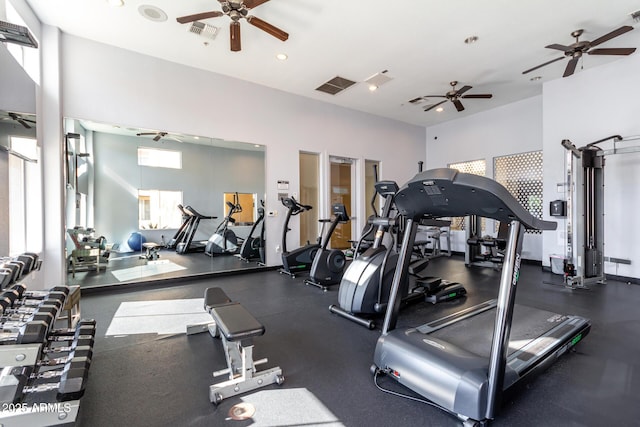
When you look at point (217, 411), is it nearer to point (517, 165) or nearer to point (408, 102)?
point (408, 102)

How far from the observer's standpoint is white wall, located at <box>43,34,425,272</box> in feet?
14.5

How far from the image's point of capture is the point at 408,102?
696 cm

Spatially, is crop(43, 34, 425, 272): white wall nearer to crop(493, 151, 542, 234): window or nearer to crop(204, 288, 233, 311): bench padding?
crop(493, 151, 542, 234): window

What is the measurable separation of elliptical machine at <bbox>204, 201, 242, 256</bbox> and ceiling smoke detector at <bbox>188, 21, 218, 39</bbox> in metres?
2.92

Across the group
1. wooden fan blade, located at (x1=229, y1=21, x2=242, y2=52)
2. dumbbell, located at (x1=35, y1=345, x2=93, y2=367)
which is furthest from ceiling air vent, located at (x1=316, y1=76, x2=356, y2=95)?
dumbbell, located at (x1=35, y1=345, x2=93, y2=367)

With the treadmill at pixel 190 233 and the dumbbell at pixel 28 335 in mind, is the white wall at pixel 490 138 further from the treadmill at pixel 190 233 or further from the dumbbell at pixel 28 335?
the dumbbell at pixel 28 335

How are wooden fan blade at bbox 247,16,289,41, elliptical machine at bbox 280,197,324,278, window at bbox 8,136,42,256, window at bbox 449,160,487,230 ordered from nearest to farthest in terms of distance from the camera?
window at bbox 8,136,42,256
wooden fan blade at bbox 247,16,289,41
elliptical machine at bbox 280,197,324,278
window at bbox 449,160,487,230

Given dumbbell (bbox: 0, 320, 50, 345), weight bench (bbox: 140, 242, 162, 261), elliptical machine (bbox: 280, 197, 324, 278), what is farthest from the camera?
elliptical machine (bbox: 280, 197, 324, 278)

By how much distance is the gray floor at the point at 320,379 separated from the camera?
5.83 feet

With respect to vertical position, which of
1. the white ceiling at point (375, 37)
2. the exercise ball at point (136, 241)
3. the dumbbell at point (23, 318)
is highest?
the white ceiling at point (375, 37)

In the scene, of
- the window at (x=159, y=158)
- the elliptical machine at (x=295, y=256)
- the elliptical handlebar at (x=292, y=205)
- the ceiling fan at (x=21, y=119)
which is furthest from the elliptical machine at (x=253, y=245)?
the ceiling fan at (x=21, y=119)

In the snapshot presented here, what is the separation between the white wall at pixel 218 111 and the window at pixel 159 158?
415 millimetres

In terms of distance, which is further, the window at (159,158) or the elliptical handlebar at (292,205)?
the elliptical handlebar at (292,205)

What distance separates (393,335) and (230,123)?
4894 millimetres
